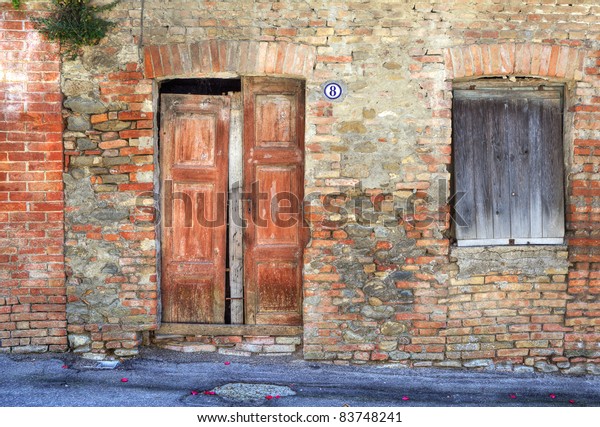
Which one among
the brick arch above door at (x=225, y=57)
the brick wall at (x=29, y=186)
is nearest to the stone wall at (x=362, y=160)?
the brick arch above door at (x=225, y=57)

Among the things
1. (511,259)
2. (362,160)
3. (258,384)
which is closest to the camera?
(258,384)

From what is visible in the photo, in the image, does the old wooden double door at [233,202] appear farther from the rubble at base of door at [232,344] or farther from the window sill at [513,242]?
the window sill at [513,242]

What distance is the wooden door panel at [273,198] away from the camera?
16.6 ft

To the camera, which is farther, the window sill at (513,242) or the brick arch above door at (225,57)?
the window sill at (513,242)

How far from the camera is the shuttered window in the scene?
505cm

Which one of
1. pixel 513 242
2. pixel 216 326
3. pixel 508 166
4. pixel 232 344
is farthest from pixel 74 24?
pixel 513 242

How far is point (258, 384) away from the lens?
14.9 ft

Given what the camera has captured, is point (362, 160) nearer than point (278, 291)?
Yes

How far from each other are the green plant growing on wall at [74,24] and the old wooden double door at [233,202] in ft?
2.43

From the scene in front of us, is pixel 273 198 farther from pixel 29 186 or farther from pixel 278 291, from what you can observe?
pixel 29 186

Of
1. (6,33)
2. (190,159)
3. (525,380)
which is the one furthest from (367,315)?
(6,33)

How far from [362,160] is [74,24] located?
2.49 m
